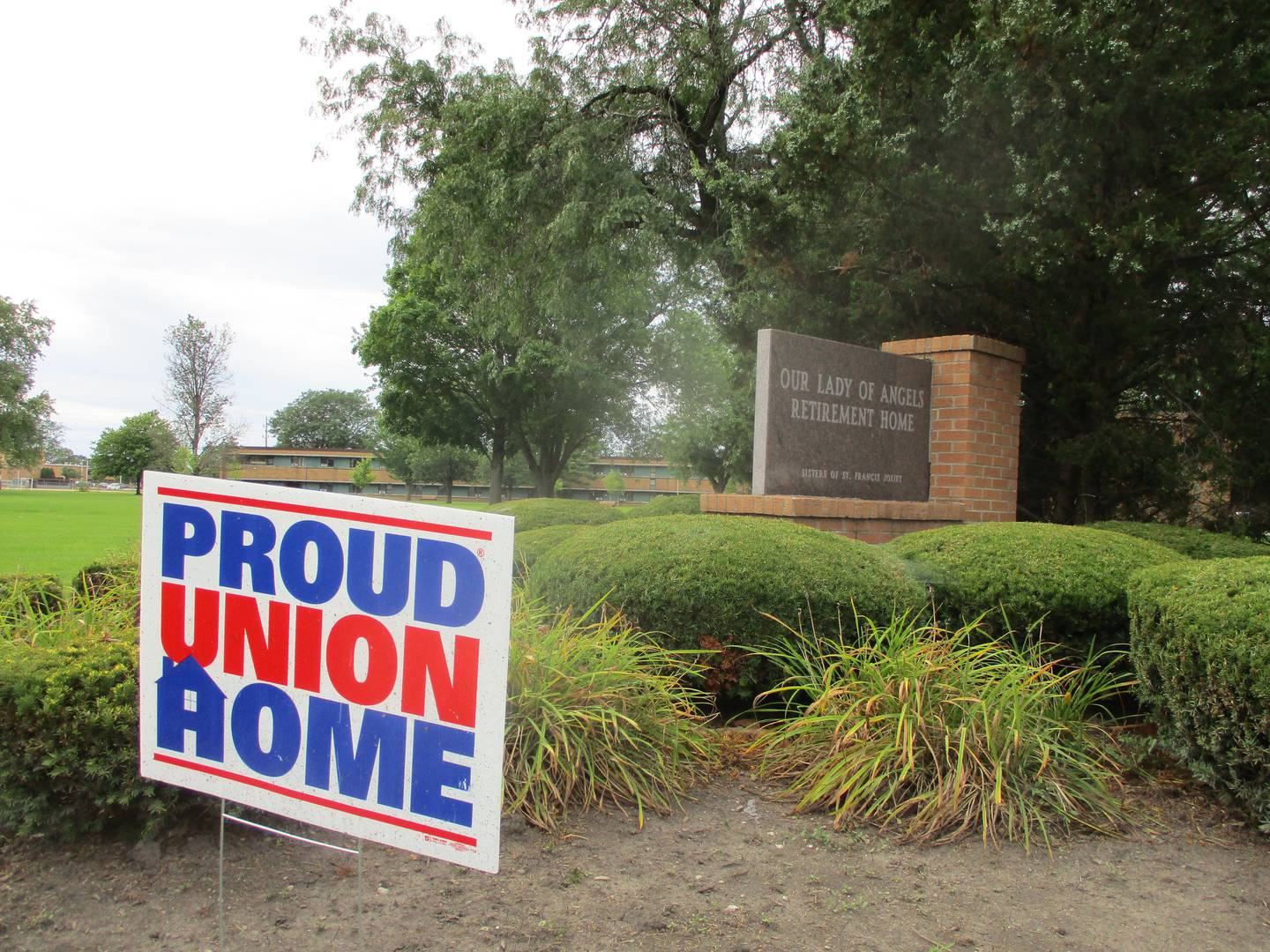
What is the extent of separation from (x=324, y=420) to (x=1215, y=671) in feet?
289

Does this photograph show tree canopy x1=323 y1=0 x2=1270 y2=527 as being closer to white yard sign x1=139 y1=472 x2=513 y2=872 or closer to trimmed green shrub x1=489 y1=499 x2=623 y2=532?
trimmed green shrub x1=489 y1=499 x2=623 y2=532

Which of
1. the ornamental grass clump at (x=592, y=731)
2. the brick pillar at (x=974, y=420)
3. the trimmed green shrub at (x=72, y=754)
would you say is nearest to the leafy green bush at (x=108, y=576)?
the trimmed green shrub at (x=72, y=754)

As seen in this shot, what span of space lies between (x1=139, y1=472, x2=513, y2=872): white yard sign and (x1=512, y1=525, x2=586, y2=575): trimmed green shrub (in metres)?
3.74

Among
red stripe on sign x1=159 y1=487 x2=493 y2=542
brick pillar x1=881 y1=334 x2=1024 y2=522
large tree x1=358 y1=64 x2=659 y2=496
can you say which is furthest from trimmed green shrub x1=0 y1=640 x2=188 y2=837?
large tree x1=358 y1=64 x2=659 y2=496

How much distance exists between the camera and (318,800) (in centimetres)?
246

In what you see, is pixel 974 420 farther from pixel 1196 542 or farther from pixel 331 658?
pixel 331 658

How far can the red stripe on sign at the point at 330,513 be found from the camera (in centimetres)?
228

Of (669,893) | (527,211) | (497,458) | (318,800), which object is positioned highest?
(527,211)

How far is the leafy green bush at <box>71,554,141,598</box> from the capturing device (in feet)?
16.7

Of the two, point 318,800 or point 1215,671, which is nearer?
point 318,800

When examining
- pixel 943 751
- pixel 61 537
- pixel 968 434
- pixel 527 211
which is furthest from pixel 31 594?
pixel 61 537

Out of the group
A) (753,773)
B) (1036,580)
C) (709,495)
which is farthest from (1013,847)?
(709,495)

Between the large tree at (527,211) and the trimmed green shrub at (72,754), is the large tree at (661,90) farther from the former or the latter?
the trimmed green shrub at (72,754)

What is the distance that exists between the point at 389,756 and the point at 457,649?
33 centimetres
